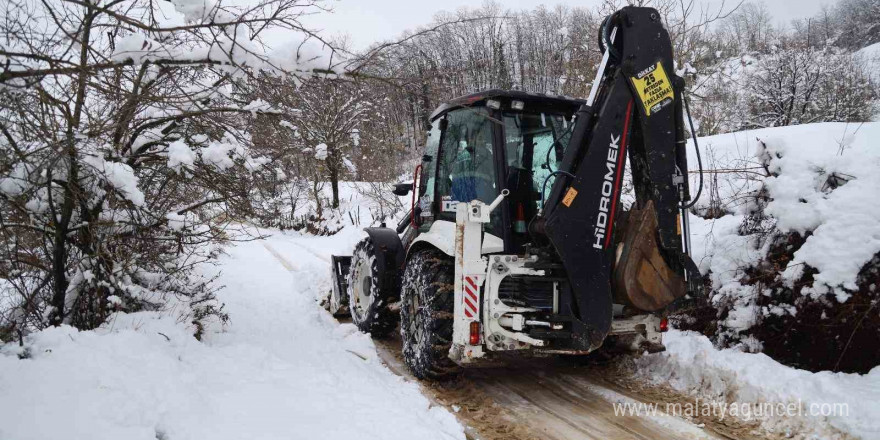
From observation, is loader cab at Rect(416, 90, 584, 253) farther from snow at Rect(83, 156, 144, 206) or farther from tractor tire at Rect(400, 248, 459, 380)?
snow at Rect(83, 156, 144, 206)

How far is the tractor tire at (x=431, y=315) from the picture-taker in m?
4.57

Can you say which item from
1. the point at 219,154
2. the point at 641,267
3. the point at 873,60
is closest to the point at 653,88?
the point at 641,267

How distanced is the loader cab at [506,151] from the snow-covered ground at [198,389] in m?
1.66

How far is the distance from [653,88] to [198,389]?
4125 mm

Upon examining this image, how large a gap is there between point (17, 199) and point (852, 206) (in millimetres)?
6618

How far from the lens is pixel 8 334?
402 centimetres

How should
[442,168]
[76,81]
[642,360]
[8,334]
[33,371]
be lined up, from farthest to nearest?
[442,168], [642,360], [8,334], [33,371], [76,81]

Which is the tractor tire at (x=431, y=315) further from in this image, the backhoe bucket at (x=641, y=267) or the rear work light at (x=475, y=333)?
the backhoe bucket at (x=641, y=267)

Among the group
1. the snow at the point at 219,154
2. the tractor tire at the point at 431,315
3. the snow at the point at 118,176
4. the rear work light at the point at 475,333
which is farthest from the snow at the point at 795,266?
the snow at the point at 118,176

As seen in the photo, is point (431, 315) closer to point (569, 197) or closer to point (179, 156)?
point (569, 197)

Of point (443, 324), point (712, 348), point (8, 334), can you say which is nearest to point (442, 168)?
point (443, 324)

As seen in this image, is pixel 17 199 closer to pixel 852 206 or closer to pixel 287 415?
pixel 287 415

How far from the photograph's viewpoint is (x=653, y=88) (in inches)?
161

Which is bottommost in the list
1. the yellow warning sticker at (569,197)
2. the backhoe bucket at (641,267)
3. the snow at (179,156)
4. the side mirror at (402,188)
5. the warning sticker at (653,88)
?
the backhoe bucket at (641,267)
